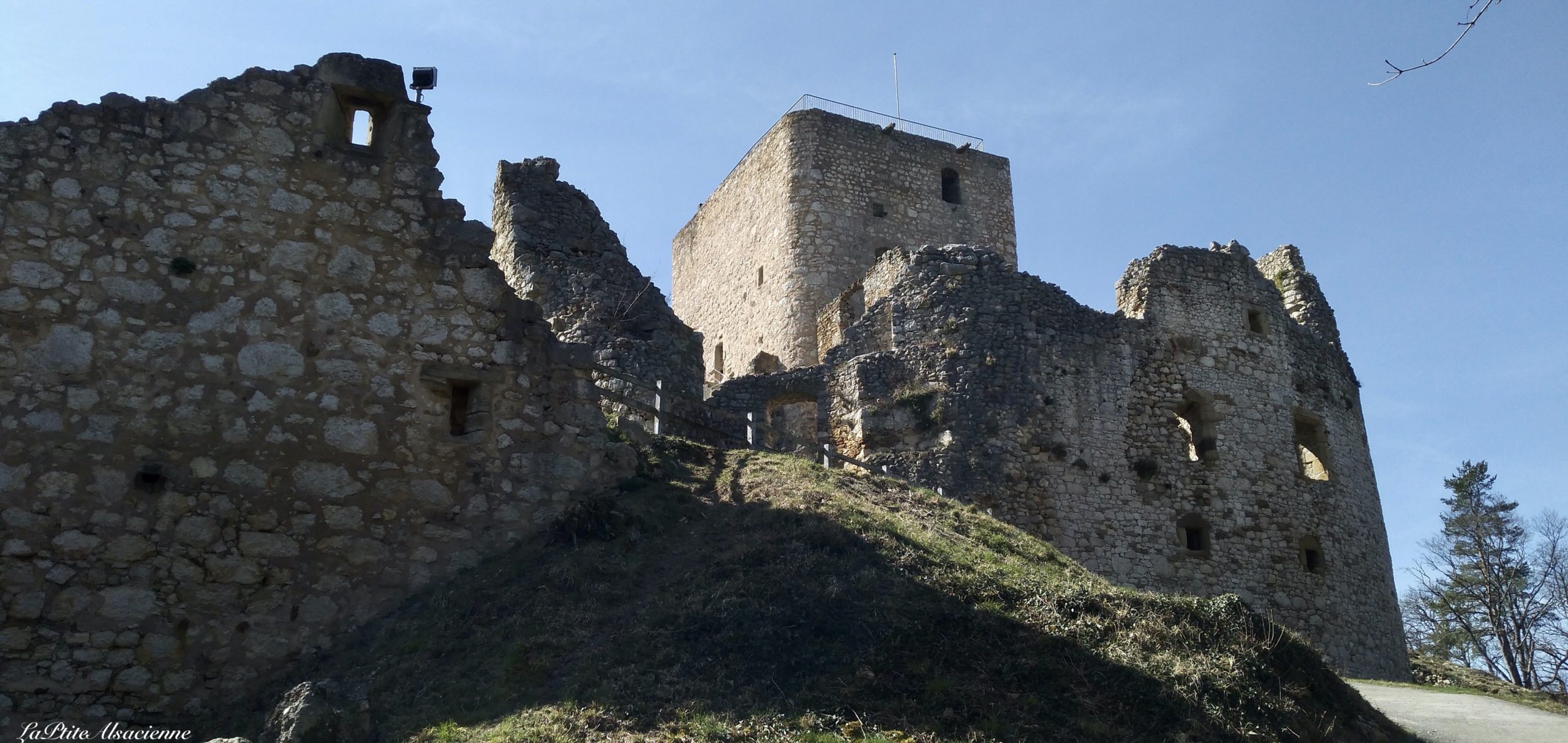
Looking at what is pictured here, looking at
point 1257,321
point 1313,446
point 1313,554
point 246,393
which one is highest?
point 1257,321

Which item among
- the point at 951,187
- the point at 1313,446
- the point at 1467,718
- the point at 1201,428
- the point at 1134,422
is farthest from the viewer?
the point at 951,187

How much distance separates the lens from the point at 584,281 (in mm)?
16172

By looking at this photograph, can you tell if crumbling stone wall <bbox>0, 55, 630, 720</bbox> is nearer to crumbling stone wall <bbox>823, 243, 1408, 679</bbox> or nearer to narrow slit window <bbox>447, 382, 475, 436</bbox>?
narrow slit window <bbox>447, 382, 475, 436</bbox>

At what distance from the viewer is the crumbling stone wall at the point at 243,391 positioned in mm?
8367

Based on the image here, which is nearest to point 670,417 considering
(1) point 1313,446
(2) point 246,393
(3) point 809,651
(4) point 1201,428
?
(2) point 246,393

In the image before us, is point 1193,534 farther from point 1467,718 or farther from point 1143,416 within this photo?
point 1467,718

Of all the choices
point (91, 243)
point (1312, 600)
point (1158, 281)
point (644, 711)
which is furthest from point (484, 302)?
point (1312, 600)

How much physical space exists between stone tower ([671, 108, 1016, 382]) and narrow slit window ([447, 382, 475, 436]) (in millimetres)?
15114

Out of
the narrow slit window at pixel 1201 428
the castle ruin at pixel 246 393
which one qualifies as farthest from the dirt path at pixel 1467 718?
the castle ruin at pixel 246 393

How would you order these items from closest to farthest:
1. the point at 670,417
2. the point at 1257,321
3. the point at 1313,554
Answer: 1. the point at 670,417
2. the point at 1313,554
3. the point at 1257,321

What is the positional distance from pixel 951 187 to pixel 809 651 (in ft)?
70.4

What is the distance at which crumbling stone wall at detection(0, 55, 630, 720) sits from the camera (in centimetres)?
837

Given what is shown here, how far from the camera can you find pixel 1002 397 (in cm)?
1834

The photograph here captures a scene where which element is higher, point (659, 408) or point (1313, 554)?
point (659, 408)
